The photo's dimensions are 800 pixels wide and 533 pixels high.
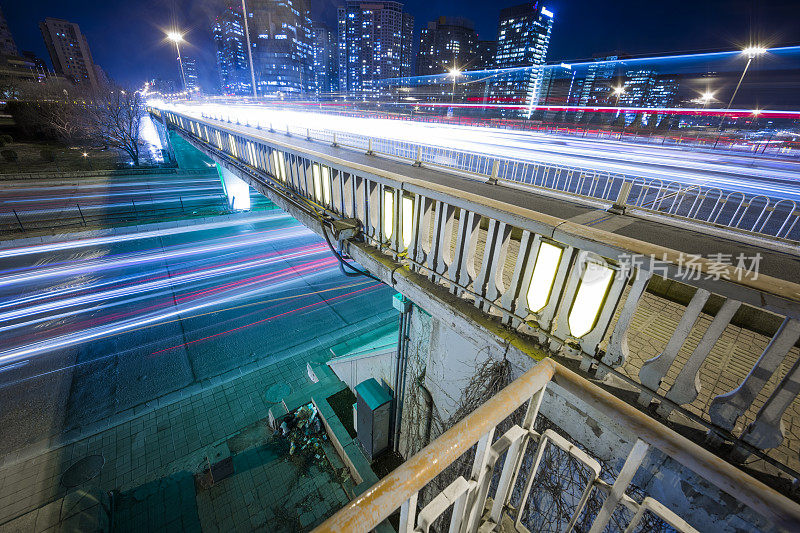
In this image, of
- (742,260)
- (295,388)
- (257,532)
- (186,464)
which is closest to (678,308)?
(742,260)

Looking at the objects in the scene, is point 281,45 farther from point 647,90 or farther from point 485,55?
point 647,90

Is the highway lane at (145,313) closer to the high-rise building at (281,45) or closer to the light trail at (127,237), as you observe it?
the light trail at (127,237)

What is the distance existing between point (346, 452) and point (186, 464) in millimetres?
3648

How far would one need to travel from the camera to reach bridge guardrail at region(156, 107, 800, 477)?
6.27 ft

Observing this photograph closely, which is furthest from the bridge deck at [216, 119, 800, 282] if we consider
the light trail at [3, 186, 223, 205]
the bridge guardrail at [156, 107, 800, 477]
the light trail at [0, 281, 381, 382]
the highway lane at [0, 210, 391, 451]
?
the light trail at [3, 186, 223, 205]

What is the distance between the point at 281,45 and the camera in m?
126

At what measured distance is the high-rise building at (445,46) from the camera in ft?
443

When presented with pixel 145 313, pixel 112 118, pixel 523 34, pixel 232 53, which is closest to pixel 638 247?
pixel 145 313

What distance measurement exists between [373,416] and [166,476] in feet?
16.1

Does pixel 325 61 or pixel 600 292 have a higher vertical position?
pixel 325 61

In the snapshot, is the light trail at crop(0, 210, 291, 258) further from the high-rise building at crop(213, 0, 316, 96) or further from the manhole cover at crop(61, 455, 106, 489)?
the high-rise building at crop(213, 0, 316, 96)

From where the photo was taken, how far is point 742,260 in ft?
13.1

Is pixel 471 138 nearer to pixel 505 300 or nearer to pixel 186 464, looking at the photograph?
pixel 505 300

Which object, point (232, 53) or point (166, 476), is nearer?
point (166, 476)
